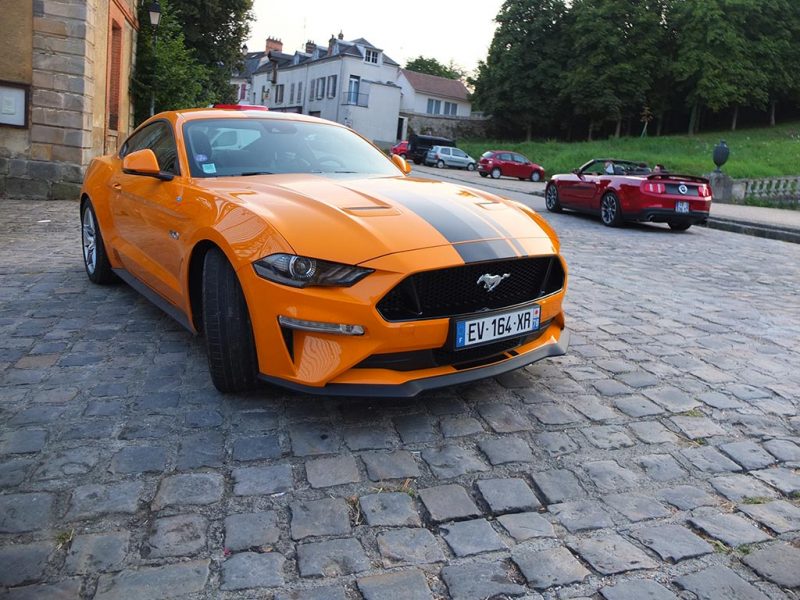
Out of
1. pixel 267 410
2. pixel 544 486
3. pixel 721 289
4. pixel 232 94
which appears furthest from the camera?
pixel 232 94

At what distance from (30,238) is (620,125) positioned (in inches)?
2288

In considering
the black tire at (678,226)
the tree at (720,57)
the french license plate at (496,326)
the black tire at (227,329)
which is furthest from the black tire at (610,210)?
the tree at (720,57)

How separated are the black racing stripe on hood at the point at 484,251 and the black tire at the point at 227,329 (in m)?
1.03

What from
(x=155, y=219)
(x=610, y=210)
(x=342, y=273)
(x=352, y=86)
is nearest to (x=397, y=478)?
(x=342, y=273)

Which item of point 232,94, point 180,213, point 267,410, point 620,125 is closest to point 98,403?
point 267,410

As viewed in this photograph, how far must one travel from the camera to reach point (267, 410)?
3.27m

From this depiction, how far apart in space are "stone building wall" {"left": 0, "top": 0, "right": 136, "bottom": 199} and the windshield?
8.75 metres

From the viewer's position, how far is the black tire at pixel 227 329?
314 centimetres

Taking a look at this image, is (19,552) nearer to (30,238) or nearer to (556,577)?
(556,577)

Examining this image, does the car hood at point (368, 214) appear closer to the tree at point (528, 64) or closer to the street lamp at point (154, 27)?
the street lamp at point (154, 27)

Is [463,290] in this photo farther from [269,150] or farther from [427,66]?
[427,66]

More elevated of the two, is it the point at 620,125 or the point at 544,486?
the point at 620,125

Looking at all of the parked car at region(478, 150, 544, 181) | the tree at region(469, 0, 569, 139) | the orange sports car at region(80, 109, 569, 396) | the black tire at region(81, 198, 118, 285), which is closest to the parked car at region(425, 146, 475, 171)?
the parked car at region(478, 150, 544, 181)

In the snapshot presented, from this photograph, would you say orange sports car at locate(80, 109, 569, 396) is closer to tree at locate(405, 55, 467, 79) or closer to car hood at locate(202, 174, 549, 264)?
car hood at locate(202, 174, 549, 264)
